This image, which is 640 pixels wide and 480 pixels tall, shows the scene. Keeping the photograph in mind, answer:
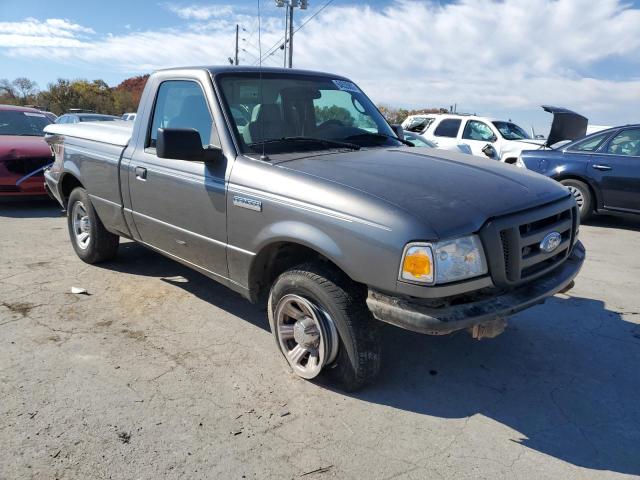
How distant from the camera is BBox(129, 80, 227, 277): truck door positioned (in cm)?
344

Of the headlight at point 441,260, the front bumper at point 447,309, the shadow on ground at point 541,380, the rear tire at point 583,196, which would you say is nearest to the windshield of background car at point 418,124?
the rear tire at point 583,196

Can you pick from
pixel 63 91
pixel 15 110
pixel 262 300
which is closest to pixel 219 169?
pixel 262 300

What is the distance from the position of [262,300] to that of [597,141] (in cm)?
705

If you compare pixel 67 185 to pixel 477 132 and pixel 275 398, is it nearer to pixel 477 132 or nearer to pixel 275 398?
pixel 275 398

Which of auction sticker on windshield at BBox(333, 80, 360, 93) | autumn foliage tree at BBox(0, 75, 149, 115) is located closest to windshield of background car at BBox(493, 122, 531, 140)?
auction sticker on windshield at BBox(333, 80, 360, 93)

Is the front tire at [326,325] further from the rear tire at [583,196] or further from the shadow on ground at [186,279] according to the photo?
the rear tire at [583,196]

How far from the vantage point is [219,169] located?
334cm

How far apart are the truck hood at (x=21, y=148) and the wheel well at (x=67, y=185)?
301 cm

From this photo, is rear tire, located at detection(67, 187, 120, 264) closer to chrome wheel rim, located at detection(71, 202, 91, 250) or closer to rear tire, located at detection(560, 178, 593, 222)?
chrome wheel rim, located at detection(71, 202, 91, 250)

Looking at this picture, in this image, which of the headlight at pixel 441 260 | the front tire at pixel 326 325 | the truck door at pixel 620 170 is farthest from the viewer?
the truck door at pixel 620 170

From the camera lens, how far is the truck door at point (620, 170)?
7.53 metres

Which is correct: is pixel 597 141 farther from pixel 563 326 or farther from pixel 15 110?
pixel 15 110

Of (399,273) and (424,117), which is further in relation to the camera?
(424,117)

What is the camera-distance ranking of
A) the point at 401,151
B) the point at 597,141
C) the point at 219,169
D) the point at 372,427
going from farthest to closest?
the point at 597,141 → the point at 401,151 → the point at 219,169 → the point at 372,427
